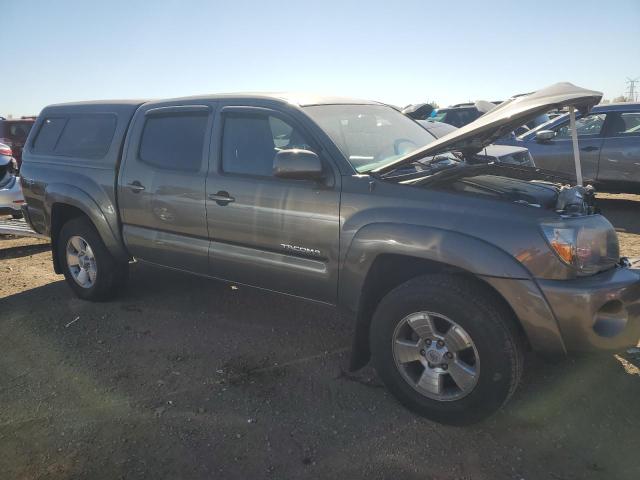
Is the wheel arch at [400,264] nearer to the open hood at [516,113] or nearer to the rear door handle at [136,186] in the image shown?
the open hood at [516,113]

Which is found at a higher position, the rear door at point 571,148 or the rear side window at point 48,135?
the rear side window at point 48,135

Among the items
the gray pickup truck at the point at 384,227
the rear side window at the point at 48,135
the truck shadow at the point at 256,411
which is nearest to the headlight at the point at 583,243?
the gray pickup truck at the point at 384,227

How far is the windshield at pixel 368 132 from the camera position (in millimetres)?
3340

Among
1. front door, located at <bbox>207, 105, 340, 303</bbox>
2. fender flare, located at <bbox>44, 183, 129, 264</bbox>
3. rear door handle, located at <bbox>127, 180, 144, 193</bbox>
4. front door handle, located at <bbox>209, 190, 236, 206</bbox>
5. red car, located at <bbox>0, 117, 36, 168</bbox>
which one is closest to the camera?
front door, located at <bbox>207, 105, 340, 303</bbox>

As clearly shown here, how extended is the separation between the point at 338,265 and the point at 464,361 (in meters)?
0.93

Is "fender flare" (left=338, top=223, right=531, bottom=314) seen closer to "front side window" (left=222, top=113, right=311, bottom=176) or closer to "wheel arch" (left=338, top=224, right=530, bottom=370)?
"wheel arch" (left=338, top=224, right=530, bottom=370)

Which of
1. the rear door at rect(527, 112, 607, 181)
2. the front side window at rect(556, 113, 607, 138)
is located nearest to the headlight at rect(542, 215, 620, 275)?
the rear door at rect(527, 112, 607, 181)

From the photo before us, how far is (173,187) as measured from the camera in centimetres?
391

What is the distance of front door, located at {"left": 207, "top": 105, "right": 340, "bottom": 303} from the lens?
3.21m

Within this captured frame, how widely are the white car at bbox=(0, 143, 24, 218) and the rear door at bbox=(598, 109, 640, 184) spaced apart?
28.3 ft

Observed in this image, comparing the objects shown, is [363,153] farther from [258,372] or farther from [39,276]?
[39,276]

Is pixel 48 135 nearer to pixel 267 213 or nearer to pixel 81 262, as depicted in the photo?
pixel 81 262

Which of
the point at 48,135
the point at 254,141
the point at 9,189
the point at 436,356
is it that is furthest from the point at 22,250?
the point at 436,356

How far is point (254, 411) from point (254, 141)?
1.84 metres
